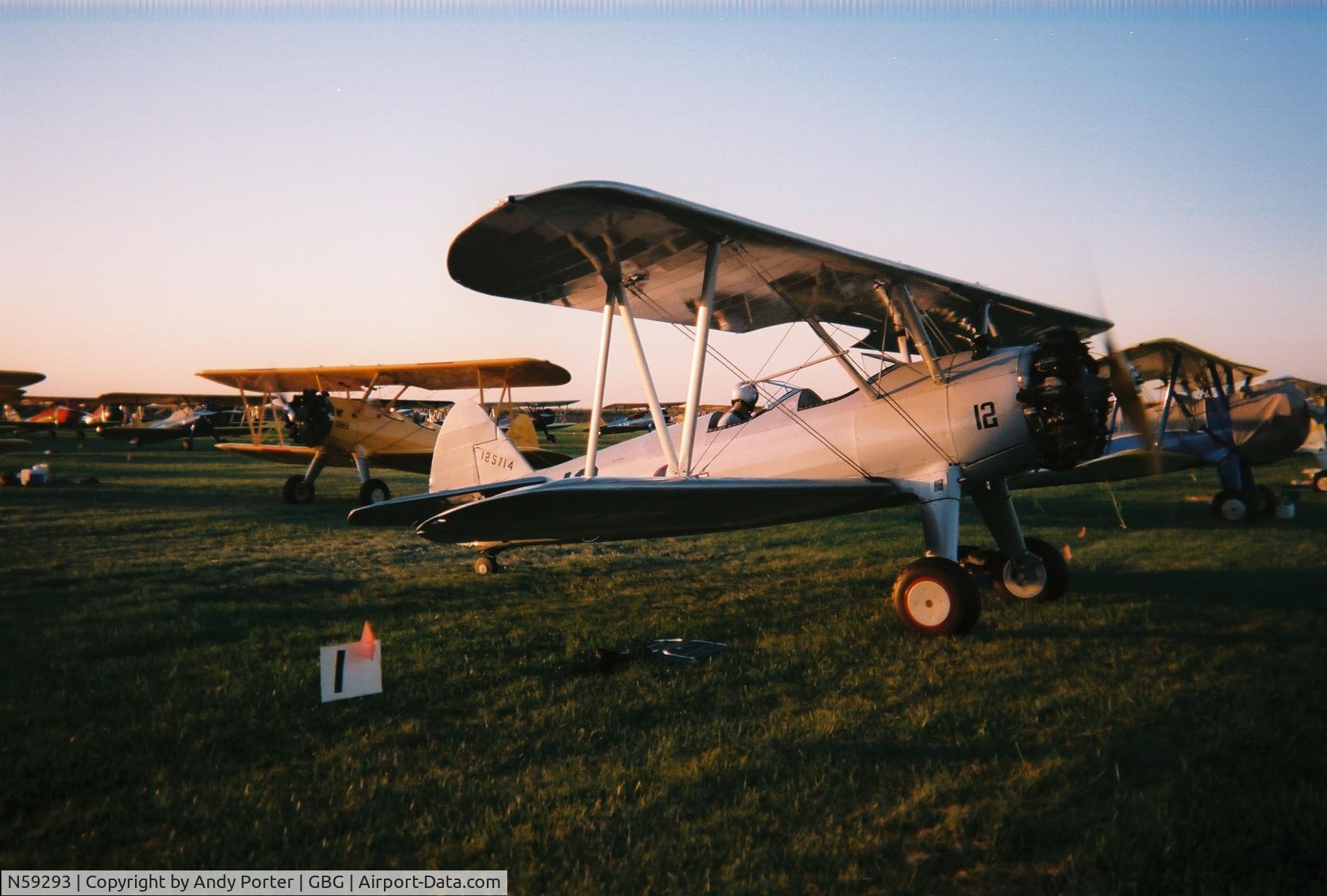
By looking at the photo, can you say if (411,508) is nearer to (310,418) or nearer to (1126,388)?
(1126,388)

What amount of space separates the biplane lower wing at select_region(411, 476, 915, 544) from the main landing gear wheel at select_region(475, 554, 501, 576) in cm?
149

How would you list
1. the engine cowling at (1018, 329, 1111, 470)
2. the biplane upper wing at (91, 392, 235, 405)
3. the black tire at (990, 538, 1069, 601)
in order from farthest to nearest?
1. the biplane upper wing at (91, 392, 235, 405)
2. the black tire at (990, 538, 1069, 601)
3. the engine cowling at (1018, 329, 1111, 470)

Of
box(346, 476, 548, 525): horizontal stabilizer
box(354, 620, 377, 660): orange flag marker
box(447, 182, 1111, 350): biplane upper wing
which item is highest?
box(447, 182, 1111, 350): biplane upper wing

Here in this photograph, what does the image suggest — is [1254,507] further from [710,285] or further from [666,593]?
[710,285]

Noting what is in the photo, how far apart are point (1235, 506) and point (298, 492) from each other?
15737 mm

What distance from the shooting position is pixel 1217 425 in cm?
1113

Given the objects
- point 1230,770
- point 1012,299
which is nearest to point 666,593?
point 1012,299

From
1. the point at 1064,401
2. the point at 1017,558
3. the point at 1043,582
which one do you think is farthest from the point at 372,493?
the point at 1064,401

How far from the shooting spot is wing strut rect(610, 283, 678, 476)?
194 inches

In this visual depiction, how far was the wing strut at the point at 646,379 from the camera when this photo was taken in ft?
16.2

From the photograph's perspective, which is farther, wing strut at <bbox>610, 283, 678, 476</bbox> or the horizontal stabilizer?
the horizontal stabilizer

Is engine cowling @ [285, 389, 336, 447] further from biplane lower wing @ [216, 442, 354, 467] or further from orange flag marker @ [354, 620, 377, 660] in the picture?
orange flag marker @ [354, 620, 377, 660]

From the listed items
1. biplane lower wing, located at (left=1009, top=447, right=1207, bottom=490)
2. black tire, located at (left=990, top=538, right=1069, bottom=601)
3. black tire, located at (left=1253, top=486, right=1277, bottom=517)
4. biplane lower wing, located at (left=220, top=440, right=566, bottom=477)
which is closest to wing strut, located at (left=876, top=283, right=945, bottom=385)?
black tire, located at (left=990, top=538, right=1069, bottom=601)

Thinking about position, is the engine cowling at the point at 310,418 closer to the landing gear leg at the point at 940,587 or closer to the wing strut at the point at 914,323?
the wing strut at the point at 914,323
